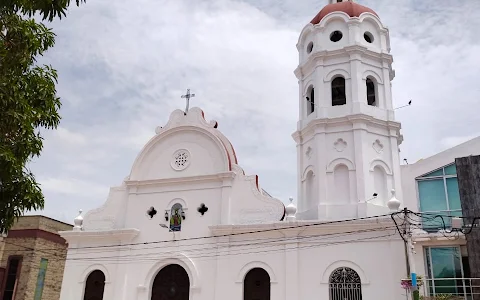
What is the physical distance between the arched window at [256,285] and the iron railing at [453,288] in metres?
5.45

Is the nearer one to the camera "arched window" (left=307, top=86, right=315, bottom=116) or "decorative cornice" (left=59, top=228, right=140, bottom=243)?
"decorative cornice" (left=59, top=228, right=140, bottom=243)

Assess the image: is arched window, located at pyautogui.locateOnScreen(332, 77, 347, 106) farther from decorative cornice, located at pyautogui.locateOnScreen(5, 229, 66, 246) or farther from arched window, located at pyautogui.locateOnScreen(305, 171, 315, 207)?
decorative cornice, located at pyautogui.locateOnScreen(5, 229, 66, 246)

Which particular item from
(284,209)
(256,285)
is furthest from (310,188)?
(256,285)

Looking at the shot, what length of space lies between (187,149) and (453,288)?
11.8 m

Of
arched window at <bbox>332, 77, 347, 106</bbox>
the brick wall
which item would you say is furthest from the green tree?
the brick wall

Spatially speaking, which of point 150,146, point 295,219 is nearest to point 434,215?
point 295,219

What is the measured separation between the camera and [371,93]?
67.5ft

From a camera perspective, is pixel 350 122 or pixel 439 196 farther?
pixel 350 122

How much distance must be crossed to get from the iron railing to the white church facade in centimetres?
102

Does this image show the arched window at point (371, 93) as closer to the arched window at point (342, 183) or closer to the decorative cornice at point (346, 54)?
the decorative cornice at point (346, 54)

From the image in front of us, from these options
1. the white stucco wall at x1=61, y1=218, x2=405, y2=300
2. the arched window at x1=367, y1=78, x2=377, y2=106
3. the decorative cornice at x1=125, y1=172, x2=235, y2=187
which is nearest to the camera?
the white stucco wall at x1=61, y1=218, x2=405, y2=300

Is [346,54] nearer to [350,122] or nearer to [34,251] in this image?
[350,122]

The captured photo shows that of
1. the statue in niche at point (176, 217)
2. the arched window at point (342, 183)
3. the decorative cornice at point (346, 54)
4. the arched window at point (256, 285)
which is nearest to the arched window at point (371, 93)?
the decorative cornice at point (346, 54)

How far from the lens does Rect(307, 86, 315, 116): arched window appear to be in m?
20.9
